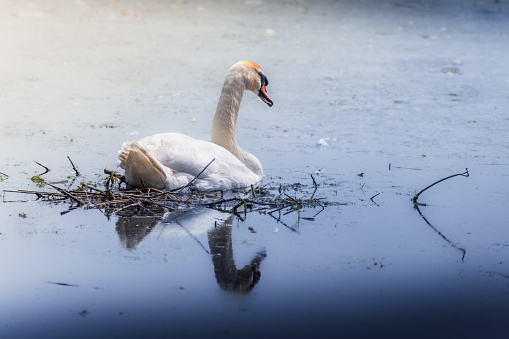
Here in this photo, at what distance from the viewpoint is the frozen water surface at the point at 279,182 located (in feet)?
14.8

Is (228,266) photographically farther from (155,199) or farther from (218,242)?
(155,199)

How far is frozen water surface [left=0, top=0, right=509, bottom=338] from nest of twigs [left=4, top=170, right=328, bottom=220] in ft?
0.47

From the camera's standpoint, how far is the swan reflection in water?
193 inches

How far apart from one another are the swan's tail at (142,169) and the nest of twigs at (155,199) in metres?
0.07

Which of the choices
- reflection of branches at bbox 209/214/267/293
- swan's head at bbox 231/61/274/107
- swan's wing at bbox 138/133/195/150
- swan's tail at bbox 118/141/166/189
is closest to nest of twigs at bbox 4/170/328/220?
swan's tail at bbox 118/141/166/189

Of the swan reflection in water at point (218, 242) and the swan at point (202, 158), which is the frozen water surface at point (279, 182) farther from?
the swan at point (202, 158)

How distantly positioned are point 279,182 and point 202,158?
84 cm

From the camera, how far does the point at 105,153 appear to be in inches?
316

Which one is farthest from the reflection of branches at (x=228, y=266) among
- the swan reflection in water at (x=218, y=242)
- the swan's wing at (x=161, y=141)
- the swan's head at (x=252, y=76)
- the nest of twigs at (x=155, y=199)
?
the swan's head at (x=252, y=76)

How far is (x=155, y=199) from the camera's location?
628cm

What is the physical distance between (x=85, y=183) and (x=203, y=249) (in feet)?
5.78

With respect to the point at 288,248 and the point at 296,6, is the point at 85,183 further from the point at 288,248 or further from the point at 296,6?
the point at 296,6

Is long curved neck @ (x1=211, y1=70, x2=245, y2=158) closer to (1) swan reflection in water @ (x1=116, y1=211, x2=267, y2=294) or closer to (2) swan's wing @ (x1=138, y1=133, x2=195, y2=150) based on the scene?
(2) swan's wing @ (x1=138, y1=133, x2=195, y2=150)

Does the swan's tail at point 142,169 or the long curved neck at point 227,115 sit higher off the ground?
the long curved neck at point 227,115
